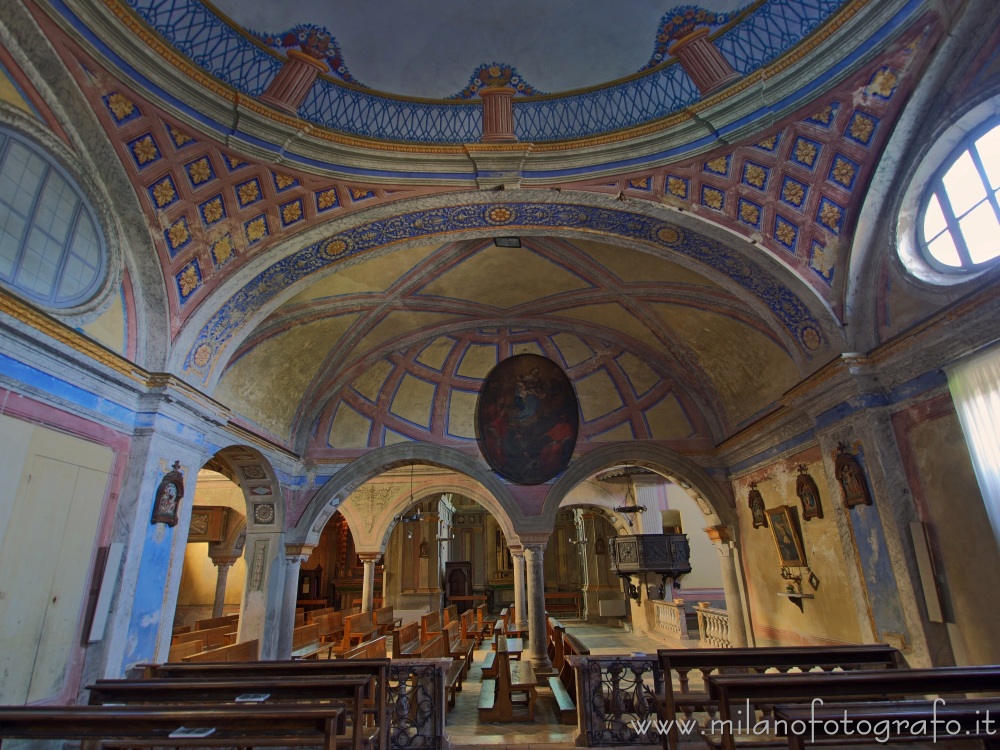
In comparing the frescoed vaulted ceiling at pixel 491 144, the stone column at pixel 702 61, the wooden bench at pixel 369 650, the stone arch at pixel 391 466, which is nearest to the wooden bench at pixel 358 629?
the stone arch at pixel 391 466

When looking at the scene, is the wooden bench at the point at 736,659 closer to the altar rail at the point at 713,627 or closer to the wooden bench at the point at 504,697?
the wooden bench at the point at 504,697

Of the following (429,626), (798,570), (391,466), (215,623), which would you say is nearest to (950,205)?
(798,570)

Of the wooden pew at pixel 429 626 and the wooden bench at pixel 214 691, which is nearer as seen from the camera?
the wooden bench at pixel 214 691

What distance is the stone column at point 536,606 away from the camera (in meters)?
11.5

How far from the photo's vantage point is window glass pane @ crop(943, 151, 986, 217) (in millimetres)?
5621

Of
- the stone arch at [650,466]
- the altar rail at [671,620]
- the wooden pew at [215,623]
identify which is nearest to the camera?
the stone arch at [650,466]

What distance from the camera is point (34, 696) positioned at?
503 cm

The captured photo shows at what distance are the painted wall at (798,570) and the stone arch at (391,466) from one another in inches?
175

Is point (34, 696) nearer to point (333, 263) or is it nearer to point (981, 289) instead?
point (333, 263)

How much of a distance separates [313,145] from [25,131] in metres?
2.76

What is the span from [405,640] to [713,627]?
6.97m

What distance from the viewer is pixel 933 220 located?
6180 millimetres

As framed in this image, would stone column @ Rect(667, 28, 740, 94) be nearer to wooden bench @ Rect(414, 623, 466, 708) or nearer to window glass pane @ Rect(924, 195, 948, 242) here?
window glass pane @ Rect(924, 195, 948, 242)

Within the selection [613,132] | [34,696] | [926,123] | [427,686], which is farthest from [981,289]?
[34,696]
